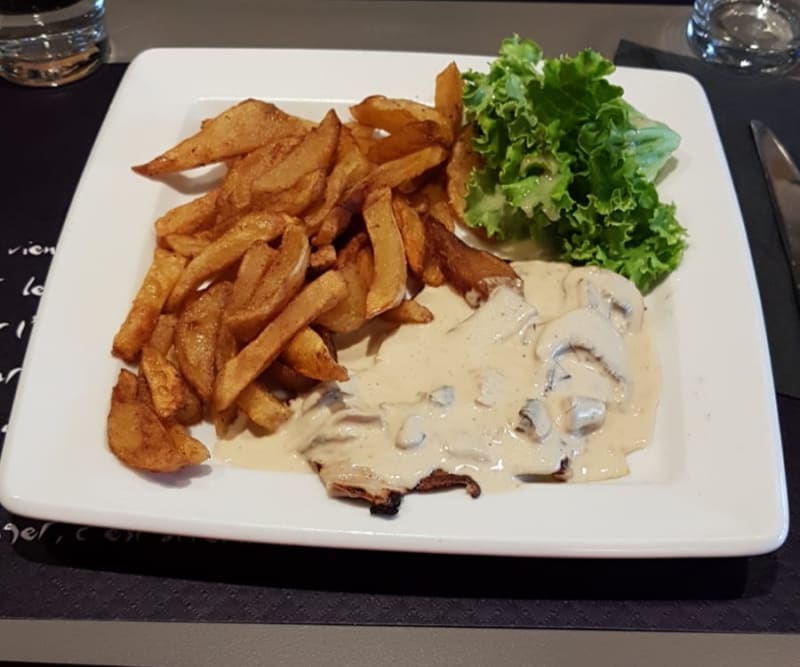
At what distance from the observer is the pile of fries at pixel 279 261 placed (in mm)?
1881

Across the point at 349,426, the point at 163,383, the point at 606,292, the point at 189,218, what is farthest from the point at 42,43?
the point at 606,292

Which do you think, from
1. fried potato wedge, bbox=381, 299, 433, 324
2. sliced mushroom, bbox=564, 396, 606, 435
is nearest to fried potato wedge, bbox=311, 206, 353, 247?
fried potato wedge, bbox=381, 299, 433, 324

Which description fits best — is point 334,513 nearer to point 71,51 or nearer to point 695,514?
point 695,514

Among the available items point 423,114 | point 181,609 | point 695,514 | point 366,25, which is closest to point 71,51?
point 366,25

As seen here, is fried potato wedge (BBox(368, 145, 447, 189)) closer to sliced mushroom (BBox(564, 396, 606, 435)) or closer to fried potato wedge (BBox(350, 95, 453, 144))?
fried potato wedge (BBox(350, 95, 453, 144))

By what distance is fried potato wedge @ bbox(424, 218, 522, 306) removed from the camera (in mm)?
2135

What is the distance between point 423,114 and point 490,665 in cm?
136

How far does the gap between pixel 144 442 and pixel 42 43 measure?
6.19ft

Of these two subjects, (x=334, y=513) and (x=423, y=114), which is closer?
(x=334, y=513)

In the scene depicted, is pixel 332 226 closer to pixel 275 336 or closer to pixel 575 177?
pixel 275 336

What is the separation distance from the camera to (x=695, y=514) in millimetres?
1734

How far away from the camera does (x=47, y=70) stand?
10.0 ft

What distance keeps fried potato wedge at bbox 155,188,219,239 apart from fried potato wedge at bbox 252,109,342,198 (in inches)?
5.4

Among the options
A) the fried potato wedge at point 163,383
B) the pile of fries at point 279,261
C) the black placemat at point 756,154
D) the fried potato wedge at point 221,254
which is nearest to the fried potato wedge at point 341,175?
the pile of fries at point 279,261
